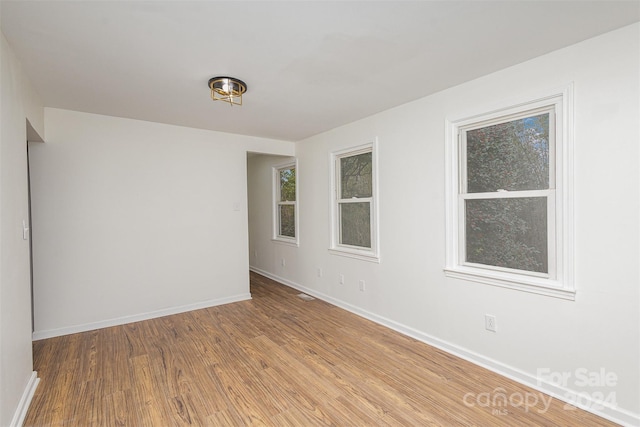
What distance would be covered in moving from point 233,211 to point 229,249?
1.73 ft

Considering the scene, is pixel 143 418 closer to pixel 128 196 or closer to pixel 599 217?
pixel 128 196

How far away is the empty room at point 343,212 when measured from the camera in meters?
1.79

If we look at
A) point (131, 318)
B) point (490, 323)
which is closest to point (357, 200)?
point (490, 323)

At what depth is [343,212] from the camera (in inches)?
159

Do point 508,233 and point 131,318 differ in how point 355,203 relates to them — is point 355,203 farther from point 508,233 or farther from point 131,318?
point 131,318

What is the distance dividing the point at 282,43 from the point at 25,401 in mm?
2826

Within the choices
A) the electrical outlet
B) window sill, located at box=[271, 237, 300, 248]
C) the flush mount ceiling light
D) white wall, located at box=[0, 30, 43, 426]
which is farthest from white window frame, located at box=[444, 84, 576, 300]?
white wall, located at box=[0, 30, 43, 426]

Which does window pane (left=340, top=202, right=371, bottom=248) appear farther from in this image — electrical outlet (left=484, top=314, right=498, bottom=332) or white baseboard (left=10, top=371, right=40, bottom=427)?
white baseboard (left=10, top=371, right=40, bottom=427)

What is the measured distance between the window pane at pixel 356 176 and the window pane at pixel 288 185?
1253mm

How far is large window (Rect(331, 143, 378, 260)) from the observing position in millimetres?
3584

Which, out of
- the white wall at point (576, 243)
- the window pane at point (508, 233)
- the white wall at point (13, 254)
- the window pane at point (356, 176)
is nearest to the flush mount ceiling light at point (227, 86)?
the white wall at point (13, 254)

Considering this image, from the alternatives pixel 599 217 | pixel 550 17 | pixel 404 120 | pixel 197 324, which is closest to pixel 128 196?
pixel 197 324

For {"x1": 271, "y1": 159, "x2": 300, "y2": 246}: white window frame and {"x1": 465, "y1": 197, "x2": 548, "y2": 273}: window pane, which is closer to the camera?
{"x1": 465, "y1": 197, "x2": 548, "y2": 273}: window pane

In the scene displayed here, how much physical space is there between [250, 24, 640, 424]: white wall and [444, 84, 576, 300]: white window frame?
51mm
